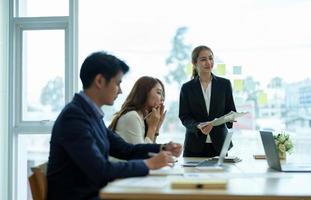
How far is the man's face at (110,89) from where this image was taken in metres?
1.70

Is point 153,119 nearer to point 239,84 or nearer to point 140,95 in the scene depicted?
point 140,95

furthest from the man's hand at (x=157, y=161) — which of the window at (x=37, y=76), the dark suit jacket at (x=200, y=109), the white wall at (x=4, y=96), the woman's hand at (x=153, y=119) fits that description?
the white wall at (x=4, y=96)

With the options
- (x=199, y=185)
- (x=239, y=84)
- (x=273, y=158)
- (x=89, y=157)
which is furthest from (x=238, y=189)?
(x=239, y=84)

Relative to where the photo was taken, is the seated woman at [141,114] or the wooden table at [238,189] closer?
the wooden table at [238,189]

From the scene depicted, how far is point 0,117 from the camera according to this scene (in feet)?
12.3

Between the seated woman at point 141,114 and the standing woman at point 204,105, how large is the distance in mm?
375

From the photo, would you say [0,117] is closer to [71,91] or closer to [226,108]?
[71,91]

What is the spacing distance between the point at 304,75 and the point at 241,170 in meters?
2.17

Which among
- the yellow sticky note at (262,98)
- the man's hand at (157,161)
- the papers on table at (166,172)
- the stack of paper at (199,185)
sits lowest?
the papers on table at (166,172)

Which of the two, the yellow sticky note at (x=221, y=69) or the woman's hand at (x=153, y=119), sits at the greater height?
the yellow sticky note at (x=221, y=69)

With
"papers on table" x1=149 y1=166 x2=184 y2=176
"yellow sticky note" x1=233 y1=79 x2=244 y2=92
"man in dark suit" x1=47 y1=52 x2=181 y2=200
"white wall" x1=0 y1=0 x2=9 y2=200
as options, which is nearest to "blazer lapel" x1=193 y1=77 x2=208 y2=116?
"yellow sticky note" x1=233 y1=79 x2=244 y2=92

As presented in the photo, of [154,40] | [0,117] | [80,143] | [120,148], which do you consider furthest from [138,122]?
[0,117]

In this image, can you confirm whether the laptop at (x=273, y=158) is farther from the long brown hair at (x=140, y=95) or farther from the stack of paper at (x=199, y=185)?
the long brown hair at (x=140, y=95)

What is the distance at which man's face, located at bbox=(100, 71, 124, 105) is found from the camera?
1699mm
